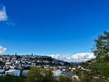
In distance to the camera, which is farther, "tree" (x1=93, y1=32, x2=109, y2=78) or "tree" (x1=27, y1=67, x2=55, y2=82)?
"tree" (x1=27, y1=67, x2=55, y2=82)

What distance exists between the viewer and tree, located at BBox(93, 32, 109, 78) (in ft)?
84.6

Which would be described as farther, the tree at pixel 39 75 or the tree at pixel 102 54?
the tree at pixel 39 75

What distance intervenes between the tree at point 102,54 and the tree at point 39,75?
47324mm

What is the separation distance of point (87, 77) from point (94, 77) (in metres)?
3.55

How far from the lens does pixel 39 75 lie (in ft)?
247

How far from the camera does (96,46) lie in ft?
95.7

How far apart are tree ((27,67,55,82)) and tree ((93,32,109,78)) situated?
47.3 m

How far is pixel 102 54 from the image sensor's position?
89.9 feet

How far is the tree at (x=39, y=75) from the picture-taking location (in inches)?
2950

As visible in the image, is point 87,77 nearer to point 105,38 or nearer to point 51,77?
point 105,38

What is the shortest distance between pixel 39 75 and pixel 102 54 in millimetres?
49478

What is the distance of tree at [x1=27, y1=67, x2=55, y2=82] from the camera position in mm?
74938

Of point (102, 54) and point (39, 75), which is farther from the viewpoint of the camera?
point (39, 75)

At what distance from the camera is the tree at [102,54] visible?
2579cm
